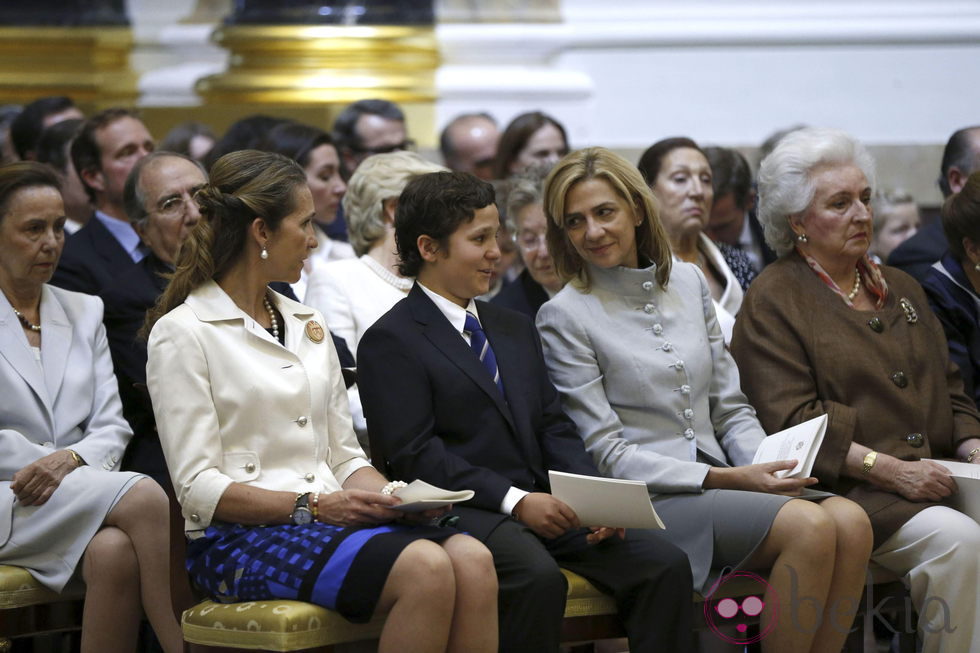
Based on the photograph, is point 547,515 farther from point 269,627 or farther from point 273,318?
point 273,318

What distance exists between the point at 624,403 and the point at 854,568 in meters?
0.77

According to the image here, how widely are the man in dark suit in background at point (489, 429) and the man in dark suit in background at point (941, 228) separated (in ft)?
5.81

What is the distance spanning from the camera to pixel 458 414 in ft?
12.1

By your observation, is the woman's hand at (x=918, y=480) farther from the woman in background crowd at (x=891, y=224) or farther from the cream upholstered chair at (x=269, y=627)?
the woman in background crowd at (x=891, y=224)

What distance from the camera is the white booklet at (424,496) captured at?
324 centimetres

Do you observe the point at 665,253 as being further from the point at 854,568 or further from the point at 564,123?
the point at 564,123

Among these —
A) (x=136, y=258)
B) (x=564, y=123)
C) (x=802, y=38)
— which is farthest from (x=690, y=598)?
(x=802, y=38)

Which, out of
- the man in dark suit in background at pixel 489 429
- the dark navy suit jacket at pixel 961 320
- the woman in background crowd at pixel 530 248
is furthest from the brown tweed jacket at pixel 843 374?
the woman in background crowd at pixel 530 248

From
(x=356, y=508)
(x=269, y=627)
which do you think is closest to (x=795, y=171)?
(x=356, y=508)

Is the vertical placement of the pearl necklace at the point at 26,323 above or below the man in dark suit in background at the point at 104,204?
below

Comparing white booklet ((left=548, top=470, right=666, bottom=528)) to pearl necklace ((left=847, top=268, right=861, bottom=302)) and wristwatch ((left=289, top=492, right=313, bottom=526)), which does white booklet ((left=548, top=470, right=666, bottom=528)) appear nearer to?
wristwatch ((left=289, top=492, right=313, bottom=526))

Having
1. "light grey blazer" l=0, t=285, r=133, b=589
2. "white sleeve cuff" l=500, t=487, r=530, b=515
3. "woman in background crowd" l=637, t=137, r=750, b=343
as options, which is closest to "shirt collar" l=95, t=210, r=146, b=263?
"light grey blazer" l=0, t=285, r=133, b=589

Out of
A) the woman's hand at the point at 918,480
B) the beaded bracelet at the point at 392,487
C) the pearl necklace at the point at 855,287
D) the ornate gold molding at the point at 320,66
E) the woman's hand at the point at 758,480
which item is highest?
the ornate gold molding at the point at 320,66

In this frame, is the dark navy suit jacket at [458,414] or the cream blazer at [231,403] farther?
the dark navy suit jacket at [458,414]
